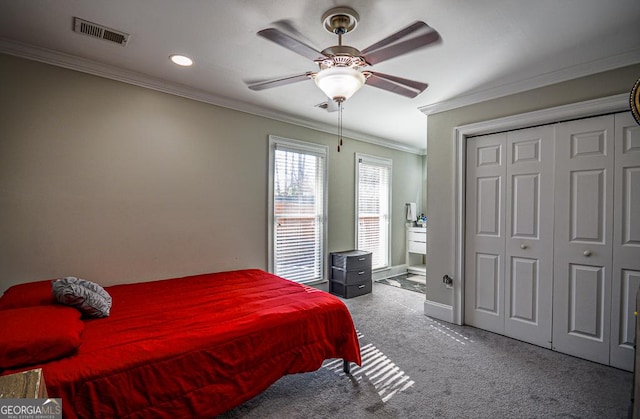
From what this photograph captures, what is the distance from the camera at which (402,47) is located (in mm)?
1670

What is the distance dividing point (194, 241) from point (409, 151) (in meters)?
4.37

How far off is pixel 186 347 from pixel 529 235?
10.1ft

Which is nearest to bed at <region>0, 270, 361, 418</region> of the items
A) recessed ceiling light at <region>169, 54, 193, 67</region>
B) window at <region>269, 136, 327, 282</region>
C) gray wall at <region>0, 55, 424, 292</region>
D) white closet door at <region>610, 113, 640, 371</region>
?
gray wall at <region>0, 55, 424, 292</region>

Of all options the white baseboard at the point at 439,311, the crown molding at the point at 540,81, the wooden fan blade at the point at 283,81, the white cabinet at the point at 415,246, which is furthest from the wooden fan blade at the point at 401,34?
the white cabinet at the point at 415,246

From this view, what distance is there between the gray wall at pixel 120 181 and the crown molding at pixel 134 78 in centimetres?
6

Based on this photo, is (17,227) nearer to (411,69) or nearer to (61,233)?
(61,233)

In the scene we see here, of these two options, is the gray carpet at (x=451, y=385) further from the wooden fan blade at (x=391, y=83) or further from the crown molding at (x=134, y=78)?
the crown molding at (x=134, y=78)

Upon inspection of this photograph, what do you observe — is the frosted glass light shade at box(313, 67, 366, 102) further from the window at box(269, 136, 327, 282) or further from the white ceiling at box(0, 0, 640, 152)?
the window at box(269, 136, 327, 282)

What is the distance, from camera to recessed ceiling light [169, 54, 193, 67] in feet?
8.19

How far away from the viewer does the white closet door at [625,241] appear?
2371 millimetres

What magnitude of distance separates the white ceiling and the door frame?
0.27m

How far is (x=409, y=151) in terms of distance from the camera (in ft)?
19.5

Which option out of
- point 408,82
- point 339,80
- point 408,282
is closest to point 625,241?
point 408,82

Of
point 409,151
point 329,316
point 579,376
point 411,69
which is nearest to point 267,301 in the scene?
point 329,316
